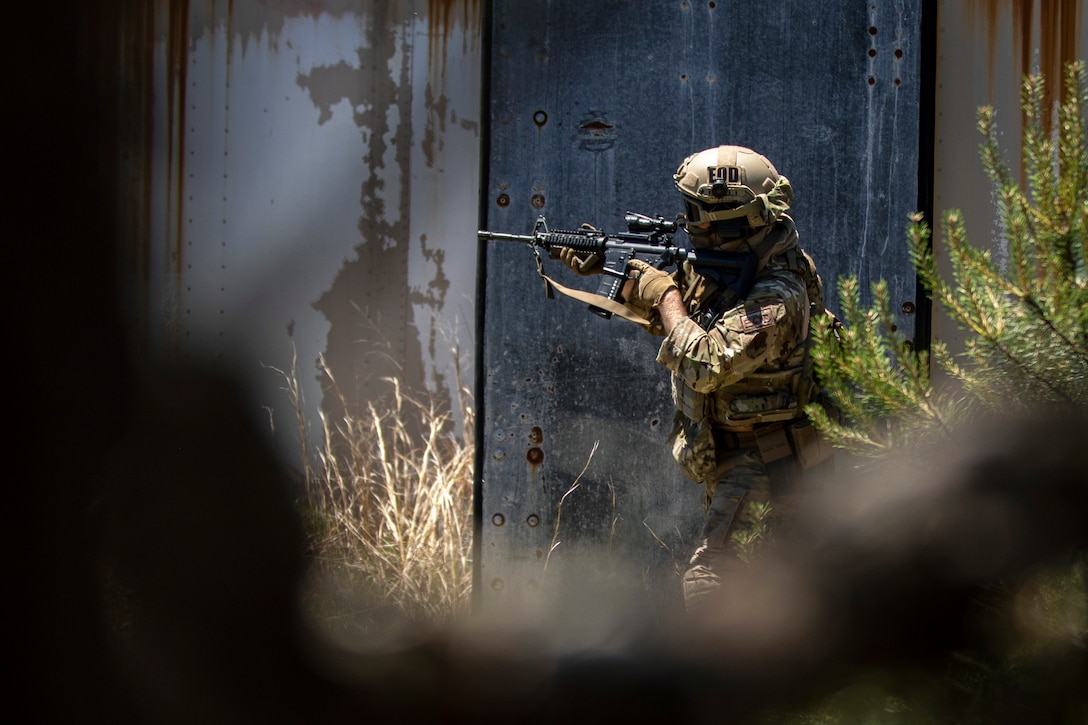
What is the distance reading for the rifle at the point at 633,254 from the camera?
275 cm

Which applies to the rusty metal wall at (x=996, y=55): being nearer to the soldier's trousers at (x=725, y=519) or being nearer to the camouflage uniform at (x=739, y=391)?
the camouflage uniform at (x=739, y=391)

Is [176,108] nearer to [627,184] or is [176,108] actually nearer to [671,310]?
[627,184]

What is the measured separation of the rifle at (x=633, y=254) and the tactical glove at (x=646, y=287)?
27 mm

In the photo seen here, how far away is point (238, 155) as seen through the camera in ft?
13.4

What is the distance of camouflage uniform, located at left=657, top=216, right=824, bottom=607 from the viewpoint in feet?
8.45

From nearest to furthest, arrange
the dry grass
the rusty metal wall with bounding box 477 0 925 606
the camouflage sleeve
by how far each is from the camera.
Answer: the camouflage sleeve, the rusty metal wall with bounding box 477 0 925 606, the dry grass

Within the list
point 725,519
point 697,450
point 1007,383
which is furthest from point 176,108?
point 1007,383

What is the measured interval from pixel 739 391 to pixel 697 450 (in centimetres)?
20

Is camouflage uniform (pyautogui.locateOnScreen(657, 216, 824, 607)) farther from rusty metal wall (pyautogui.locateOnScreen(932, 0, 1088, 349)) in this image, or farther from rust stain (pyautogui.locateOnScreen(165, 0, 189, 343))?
rust stain (pyautogui.locateOnScreen(165, 0, 189, 343))

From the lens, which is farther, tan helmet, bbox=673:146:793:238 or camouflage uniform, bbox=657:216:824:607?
tan helmet, bbox=673:146:793:238

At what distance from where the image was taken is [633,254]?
2920mm

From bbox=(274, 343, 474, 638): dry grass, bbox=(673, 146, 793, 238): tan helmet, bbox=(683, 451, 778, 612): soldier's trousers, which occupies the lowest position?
bbox=(274, 343, 474, 638): dry grass

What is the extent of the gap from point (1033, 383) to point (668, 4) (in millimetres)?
2371

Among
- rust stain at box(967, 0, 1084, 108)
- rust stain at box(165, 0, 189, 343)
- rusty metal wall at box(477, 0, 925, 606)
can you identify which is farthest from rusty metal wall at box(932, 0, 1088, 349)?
rust stain at box(165, 0, 189, 343)
